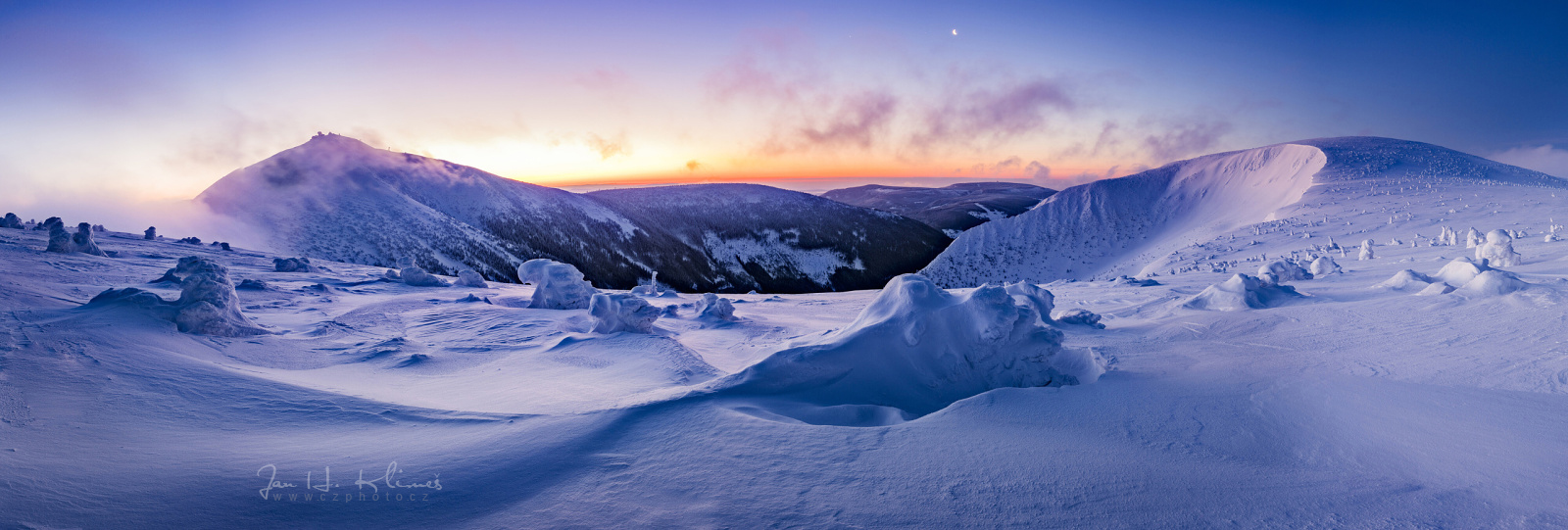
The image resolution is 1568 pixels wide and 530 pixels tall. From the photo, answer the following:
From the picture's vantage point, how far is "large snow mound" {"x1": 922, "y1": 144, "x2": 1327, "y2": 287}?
1603 inches

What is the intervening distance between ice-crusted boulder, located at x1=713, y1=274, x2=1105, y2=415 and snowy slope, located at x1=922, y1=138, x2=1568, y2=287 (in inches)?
1258

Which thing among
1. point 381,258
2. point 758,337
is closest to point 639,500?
point 758,337

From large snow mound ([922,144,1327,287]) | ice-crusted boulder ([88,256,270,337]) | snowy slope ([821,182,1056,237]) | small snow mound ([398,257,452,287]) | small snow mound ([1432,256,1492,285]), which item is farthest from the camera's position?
snowy slope ([821,182,1056,237])

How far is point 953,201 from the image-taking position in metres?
138

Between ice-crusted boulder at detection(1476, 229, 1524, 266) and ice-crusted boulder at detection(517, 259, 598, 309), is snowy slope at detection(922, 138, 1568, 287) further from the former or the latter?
ice-crusted boulder at detection(517, 259, 598, 309)

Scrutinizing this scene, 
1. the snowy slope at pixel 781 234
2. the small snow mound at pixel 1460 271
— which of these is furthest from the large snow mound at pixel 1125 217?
the small snow mound at pixel 1460 271

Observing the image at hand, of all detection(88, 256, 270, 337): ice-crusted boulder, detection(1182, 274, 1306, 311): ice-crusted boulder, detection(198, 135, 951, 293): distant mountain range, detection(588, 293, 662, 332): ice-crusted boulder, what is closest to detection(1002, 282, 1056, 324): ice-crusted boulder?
detection(1182, 274, 1306, 311): ice-crusted boulder

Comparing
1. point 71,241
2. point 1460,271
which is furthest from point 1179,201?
point 71,241

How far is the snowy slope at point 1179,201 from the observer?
120 feet

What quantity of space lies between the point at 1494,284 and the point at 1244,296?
7.74ft

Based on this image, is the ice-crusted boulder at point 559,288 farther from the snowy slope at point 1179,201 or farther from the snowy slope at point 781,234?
the snowy slope at point 781,234

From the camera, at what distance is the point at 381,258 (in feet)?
108

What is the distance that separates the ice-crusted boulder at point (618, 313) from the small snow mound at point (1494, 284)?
409 inches

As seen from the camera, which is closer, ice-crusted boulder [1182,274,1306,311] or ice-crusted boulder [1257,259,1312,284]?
ice-crusted boulder [1182,274,1306,311]
